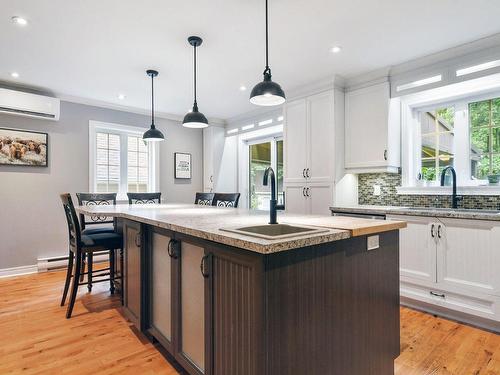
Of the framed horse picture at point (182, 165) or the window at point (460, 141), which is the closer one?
the window at point (460, 141)

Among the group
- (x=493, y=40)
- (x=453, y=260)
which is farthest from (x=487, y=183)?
(x=493, y=40)

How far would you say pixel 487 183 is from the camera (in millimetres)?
2896

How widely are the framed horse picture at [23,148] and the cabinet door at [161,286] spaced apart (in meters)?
3.00

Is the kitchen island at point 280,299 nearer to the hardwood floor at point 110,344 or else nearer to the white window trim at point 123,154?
the hardwood floor at point 110,344

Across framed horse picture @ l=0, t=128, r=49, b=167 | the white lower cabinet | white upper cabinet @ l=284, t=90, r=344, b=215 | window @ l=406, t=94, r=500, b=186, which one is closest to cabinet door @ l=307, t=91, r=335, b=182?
white upper cabinet @ l=284, t=90, r=344, b=215

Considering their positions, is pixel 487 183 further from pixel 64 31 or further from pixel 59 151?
pixel 59 151

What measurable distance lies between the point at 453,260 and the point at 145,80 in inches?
149

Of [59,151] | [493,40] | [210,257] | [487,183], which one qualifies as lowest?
[210,257]

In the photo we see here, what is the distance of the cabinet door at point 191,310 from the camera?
60.8 inches

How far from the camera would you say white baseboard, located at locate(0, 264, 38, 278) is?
3783 mm

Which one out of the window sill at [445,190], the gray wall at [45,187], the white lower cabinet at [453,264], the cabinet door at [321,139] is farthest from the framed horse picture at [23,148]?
the window sill at [445,190]

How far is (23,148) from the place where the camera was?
3.92m

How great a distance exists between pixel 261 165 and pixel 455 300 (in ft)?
12.5

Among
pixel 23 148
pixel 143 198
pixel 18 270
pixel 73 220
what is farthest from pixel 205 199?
pixel 18 270
